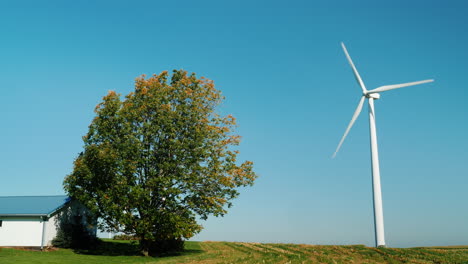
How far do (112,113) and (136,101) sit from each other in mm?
2572

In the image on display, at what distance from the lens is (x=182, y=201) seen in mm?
37500

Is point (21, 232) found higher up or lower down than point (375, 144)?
lower down

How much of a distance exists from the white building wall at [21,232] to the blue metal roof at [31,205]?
2.61 ft

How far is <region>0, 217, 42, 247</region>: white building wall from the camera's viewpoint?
41281 millimetres

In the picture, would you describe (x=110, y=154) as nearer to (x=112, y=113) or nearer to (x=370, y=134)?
(x=112, y=113)

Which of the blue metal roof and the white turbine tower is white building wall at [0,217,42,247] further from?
the white turbine tower

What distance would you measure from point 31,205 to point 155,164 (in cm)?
1679

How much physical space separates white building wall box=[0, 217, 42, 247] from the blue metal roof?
2.61 feet

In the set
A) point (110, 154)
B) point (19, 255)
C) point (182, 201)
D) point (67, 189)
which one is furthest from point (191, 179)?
point (19, 255)

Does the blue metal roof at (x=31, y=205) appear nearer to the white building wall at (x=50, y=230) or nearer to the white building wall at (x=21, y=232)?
the white building wall at (x=21, y=232)

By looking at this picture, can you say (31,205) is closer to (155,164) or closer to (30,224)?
(30,224)

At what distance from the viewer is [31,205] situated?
147ft

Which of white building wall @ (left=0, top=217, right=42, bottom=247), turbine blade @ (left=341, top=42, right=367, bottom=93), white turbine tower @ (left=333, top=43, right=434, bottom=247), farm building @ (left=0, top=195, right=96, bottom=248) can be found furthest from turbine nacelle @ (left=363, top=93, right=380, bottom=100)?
white building wall @ (left=0, top=217, right=42, bottom=247)

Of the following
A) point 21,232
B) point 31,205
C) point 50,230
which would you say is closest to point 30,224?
point 21,232
